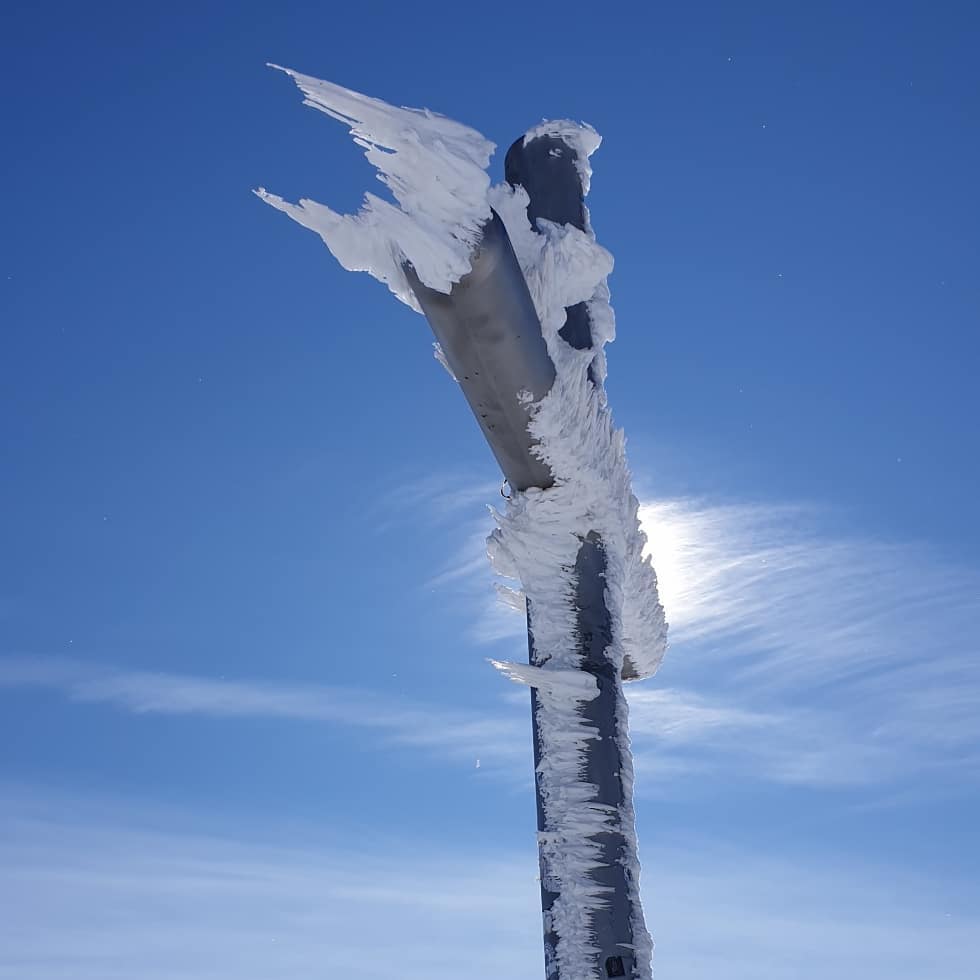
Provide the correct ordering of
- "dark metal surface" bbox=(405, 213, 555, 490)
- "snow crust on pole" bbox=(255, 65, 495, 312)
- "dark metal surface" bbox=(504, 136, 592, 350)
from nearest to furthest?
"snow crust on pole" bbox=(255, 65, 495, 312) < "dark metal surface" bbox=(405, 213, 555, 490) < "dark metal surface" bbox=(504, 136, 592, 350)

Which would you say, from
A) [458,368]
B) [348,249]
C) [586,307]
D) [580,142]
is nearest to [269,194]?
[348,249]

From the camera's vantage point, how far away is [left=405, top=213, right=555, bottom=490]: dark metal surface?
216 cm

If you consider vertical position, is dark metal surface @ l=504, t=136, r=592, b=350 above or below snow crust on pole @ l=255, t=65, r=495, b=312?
above

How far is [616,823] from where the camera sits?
2521 millimetres

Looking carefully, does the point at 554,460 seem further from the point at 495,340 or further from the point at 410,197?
the point at 410,197

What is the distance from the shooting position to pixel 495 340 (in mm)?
2312

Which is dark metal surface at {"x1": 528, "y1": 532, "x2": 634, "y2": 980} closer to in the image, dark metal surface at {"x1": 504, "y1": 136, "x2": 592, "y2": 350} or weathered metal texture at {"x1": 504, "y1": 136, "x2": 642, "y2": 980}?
weathered metal texture at {"x1": 504, "y1": 136, "x2": 642, "y2": 980}

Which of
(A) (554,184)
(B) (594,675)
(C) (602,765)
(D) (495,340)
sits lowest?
(C) (602,765)

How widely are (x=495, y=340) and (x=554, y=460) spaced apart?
51cm

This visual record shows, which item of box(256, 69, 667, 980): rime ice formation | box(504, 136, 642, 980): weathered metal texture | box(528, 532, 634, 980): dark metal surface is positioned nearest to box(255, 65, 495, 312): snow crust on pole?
box(256, 69, 667, 980): rime ice formation

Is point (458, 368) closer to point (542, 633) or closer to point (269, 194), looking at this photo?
point (269, 194)

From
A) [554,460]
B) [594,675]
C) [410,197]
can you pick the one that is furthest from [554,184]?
[594,675]

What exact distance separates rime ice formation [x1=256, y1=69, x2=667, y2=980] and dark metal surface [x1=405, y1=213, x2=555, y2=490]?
0.16 feet

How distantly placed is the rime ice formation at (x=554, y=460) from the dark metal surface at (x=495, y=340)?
5cm
